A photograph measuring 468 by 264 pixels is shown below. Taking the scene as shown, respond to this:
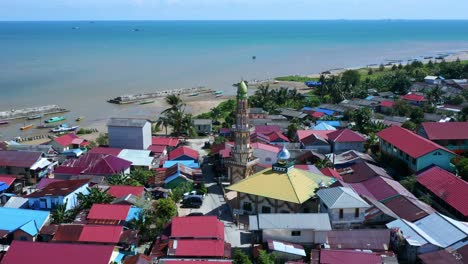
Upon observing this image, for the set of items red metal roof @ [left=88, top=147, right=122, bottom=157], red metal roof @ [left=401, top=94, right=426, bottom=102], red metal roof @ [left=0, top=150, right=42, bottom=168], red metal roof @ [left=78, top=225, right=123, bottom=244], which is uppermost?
red metal roof @ [left=401, top=94, right=426, bottom=102]

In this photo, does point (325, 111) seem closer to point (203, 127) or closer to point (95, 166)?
point (203, 127)

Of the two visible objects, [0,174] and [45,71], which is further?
[45,71]

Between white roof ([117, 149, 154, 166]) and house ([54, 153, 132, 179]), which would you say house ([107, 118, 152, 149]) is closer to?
white roof ([117, 149, 154, 166])

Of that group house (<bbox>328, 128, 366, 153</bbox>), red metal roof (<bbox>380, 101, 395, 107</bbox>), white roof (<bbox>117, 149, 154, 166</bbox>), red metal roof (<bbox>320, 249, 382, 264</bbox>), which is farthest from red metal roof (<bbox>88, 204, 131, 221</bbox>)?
red metal roof (<bbox>380, 101, 395, 107</bbox>)

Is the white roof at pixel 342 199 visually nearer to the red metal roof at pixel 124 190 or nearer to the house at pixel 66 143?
the red metal roof at pixel 124 190

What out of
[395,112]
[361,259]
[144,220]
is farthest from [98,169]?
[395,112]

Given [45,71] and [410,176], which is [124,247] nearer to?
[410,176]
